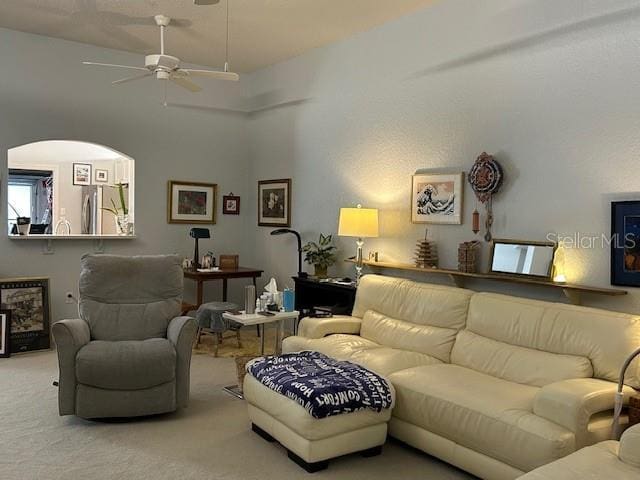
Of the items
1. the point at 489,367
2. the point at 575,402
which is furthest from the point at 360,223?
the point at 575,402

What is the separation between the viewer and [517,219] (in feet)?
13.7

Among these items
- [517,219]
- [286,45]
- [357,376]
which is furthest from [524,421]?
[286,45]

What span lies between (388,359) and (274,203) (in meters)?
3.41

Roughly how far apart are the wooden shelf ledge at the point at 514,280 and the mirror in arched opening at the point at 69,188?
14.9 feet

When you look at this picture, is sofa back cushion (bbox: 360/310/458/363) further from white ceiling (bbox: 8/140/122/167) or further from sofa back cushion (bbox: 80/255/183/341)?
white ceiling (bbox: 8/140/122/167)

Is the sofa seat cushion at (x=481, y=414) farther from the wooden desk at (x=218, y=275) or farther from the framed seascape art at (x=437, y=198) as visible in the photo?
the wooden desk at (x=218, y=275)

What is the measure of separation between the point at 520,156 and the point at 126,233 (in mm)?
4428

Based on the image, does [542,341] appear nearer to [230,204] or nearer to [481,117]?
[481,117]

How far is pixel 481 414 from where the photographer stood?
2908 mm

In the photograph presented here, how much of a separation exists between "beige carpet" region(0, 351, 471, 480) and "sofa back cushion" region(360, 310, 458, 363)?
770mm

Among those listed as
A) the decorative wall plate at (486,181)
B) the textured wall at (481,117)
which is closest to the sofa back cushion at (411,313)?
the textured wall at (481,117)

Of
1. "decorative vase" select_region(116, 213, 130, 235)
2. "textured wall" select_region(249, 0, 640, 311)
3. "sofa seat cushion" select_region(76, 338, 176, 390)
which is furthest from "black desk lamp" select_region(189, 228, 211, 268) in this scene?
"sofa seat cushion" select_region(76, 338, 176, 390)

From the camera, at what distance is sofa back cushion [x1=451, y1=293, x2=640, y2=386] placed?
3105 mm

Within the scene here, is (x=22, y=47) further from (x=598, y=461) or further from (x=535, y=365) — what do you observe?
(x=598, y=461)
